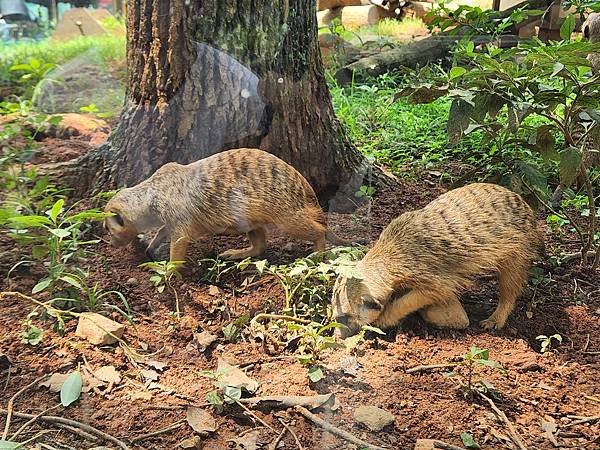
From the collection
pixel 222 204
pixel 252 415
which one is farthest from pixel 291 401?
pixel 222 204

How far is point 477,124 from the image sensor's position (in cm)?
191

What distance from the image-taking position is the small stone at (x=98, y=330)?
1.52 metres

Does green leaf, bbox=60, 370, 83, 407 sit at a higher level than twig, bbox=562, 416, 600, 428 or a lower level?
higher

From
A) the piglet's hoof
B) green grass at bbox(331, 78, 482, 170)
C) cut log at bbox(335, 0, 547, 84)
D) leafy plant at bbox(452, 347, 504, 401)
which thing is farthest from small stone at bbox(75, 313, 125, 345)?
cut log at bbox(335, 0, 547, 84)

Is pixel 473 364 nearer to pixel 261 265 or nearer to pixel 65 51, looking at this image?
pixel 261 265

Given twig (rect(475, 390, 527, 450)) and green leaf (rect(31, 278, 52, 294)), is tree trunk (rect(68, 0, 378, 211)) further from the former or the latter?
twig (rect(475, 390, 527, 450))

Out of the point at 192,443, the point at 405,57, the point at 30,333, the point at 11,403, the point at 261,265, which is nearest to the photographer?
the point at 192,443

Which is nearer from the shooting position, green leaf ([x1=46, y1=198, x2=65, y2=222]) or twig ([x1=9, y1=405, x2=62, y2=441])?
twig ([x1=9, y1=405, x2=62, y2=441])

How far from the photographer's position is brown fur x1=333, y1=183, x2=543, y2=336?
167 cm

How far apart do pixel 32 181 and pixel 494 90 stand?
1.30 meters

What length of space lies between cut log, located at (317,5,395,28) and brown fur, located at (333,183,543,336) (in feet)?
1.92

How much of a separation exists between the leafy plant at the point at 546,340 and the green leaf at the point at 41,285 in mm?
1256

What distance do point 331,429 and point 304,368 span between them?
0.24m

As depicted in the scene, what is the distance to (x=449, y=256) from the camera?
1.79m
